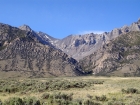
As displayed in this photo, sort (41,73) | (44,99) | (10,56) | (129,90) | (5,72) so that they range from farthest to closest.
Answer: (10,56) → (41,73) → (5,72) → (129,90) → (44,99)

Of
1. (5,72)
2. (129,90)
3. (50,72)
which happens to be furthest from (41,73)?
(129,90)

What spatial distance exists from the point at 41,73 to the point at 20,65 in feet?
55.6

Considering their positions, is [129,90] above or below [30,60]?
below

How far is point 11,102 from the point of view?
1933cm

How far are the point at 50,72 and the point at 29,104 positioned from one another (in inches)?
6816

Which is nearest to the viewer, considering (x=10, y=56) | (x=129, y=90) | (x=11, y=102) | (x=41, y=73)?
(x=11, y=102)

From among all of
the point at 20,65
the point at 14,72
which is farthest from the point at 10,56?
the point at 14,72

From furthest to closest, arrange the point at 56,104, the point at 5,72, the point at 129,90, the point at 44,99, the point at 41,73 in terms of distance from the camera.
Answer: the point at 41,73 < the point at 5,72 < the point at 129,90 < the point at 44,99 < the point at 56,104

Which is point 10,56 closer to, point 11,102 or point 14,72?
point 14,72

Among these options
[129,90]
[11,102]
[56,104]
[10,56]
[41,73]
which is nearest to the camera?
[11,102]

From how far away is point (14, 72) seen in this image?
172m

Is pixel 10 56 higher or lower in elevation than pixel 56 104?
higher

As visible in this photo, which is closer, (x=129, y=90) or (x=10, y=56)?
(x=129, y=90)

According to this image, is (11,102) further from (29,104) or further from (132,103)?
(132,103)
